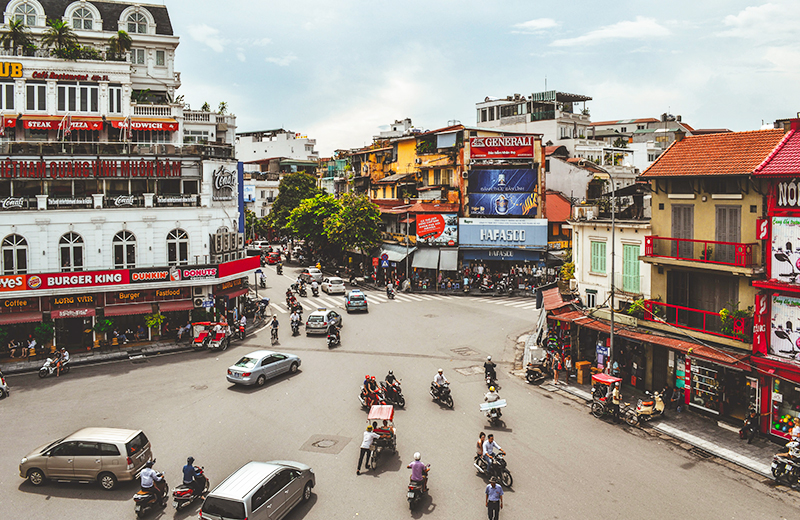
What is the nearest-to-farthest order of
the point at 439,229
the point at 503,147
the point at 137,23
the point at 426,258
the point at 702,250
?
the point at 702,250 < the point at 137,23 < the point at 503,147 < the point at 439,229 < the point at 426,258

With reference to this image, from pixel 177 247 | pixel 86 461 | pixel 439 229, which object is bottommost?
pixel 86 461

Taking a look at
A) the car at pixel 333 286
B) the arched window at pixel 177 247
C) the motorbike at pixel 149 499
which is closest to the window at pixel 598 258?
the motorbike at pixel 149 499

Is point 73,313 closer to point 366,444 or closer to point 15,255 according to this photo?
point 15,255

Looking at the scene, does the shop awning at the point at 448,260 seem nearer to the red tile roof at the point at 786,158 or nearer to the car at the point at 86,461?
the red tile roof at the point at 786,158

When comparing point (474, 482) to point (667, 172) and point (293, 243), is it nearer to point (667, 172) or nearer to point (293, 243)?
point (667, 172)

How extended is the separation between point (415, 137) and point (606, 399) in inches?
1772

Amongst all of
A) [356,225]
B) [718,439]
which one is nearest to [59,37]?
[356,225]

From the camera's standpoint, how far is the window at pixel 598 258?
27869 millimetres

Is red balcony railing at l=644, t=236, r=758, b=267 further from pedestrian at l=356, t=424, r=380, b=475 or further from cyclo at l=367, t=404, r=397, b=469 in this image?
pedestrian at l=356, t=424, r=380, b=475

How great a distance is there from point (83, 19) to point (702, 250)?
49.9 m

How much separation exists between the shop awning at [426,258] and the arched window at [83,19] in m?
34.7

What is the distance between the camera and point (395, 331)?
35.8 meters

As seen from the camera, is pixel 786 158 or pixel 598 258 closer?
pixel 786 158

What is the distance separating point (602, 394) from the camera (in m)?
22.2
